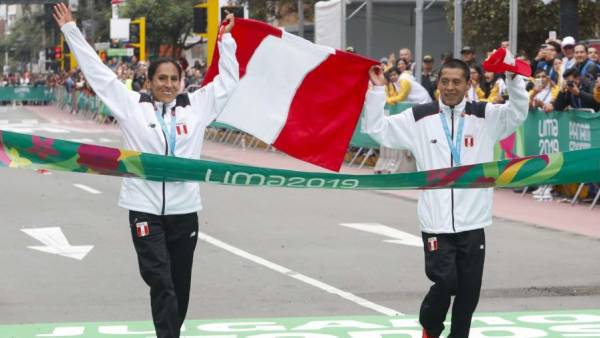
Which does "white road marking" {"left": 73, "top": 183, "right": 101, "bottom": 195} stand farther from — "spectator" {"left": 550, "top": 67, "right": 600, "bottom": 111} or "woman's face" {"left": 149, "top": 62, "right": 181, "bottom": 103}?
"woman's face" {"left": 149, "top": 62, "right": 181, "bottom": 103}

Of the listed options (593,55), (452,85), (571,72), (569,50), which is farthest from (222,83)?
(569,50)

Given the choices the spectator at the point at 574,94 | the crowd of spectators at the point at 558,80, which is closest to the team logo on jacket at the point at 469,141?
the crowd of spectators at the point at 558,80

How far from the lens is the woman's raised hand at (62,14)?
315 inches

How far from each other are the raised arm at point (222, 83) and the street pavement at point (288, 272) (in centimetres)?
183

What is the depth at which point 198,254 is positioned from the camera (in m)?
13.4

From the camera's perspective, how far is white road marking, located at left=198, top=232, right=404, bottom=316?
1031cm

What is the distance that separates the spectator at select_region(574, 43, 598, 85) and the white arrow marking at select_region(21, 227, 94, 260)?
8.03 meters

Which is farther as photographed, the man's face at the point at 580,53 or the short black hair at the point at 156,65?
the man's face at the point at 580,53

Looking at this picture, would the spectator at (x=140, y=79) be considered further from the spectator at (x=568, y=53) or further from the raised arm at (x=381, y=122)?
the raised arm at (x=381, y=122)

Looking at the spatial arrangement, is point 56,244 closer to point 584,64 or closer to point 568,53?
point 584,64

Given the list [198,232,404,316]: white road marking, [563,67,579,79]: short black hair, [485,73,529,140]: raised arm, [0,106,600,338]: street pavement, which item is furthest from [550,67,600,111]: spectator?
[485,73,529,140]: raised arm

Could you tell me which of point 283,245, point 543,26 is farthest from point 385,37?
point 283,245

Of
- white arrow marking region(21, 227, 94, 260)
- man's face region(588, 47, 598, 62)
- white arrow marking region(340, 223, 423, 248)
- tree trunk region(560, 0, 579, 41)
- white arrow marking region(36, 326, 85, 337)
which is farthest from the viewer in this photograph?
tree trunk region(560, 0, 579, 41)

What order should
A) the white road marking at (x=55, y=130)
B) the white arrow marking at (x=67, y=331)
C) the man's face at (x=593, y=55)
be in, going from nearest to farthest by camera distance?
the white arrow marking at (x=67, y=331) < the man's face at (x=593, y=55) < the white road marking at (x=55, y=130)
